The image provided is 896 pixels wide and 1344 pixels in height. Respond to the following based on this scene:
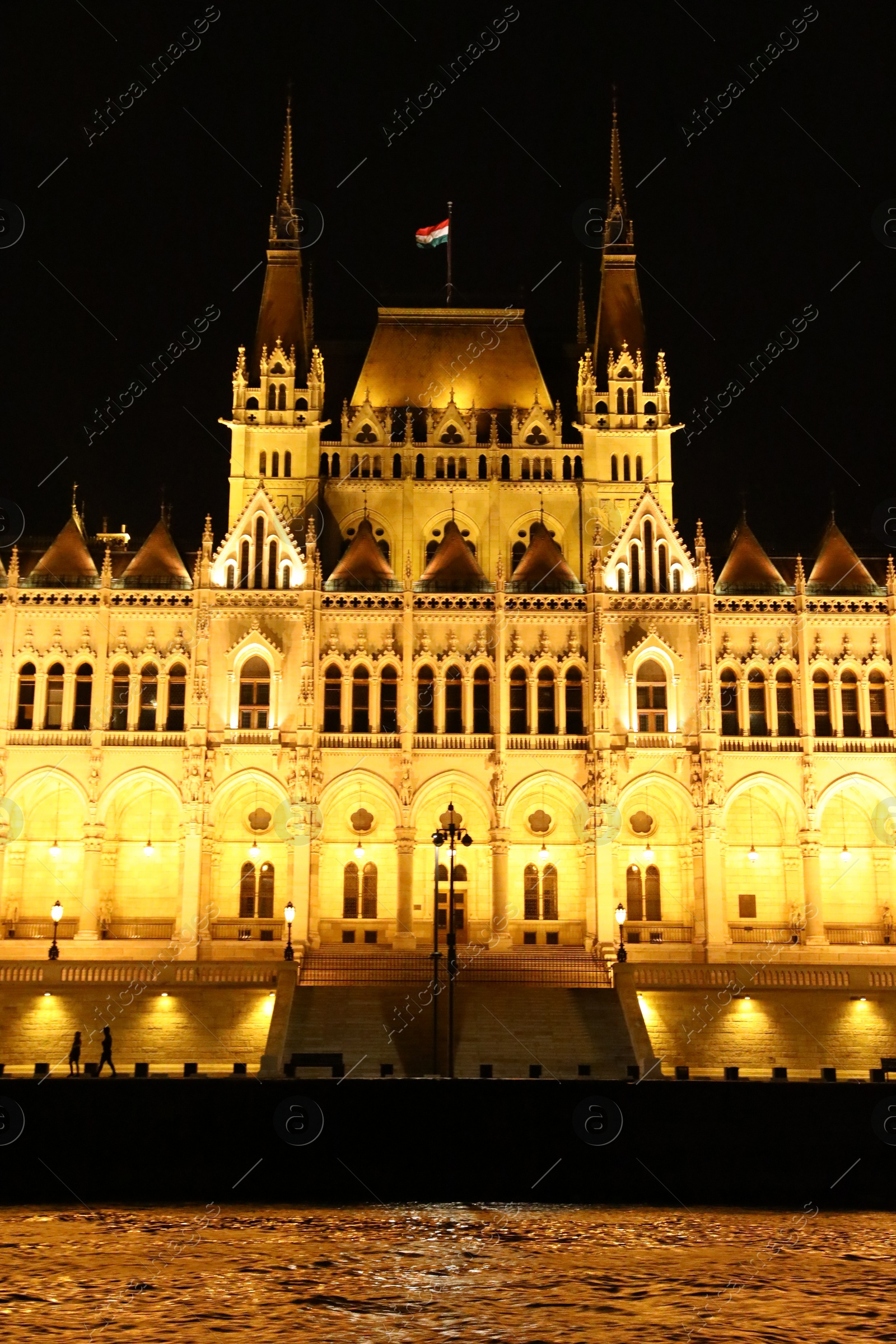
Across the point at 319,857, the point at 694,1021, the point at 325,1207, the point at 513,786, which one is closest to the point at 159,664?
the point at 319,857

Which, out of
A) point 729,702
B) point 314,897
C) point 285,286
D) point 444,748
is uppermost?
point 285,286

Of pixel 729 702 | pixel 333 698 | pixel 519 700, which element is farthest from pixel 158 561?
pixel 729 702

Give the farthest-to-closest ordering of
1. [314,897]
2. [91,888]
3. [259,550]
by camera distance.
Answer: [259,550] < [314,897] < [91,888]

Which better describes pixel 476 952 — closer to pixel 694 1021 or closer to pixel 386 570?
pixel 694 1021

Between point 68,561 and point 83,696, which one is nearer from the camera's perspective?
point 83,696

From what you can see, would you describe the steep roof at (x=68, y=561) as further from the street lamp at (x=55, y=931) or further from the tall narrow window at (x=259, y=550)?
the street lamp at (x=55, y=931)

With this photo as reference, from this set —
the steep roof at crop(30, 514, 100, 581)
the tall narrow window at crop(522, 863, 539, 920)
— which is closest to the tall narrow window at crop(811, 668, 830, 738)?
the tall narrow window at crop(522, 863, 539, 920)

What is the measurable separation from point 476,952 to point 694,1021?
31.0 ft

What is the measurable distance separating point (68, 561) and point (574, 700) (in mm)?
19608

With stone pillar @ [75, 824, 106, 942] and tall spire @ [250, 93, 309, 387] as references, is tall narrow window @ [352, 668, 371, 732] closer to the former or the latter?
stone pillar @ [75, 824, 106, 942]

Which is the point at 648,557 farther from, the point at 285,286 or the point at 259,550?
the point at 285,286

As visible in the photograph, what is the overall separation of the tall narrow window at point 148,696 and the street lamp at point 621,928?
715 inches

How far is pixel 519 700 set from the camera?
196 feet

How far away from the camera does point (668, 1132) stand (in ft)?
124
